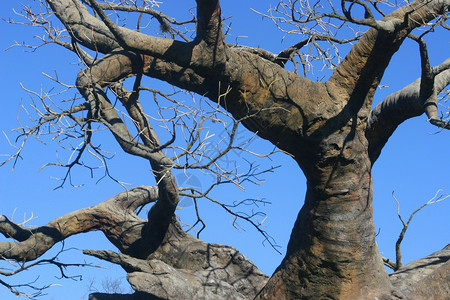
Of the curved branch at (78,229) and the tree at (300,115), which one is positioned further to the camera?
the curved branch at (78,229)

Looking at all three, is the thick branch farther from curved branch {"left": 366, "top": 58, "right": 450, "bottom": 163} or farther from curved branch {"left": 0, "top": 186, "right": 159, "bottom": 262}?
curved branch {"left": 0, "top": 186, "right": 159, "bottom": 262}

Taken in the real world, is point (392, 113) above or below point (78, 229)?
above

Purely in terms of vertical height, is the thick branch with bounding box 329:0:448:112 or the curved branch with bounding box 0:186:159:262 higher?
the thick branch with bounding box 329:0:448:112

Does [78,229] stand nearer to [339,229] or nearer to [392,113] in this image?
[339,229]

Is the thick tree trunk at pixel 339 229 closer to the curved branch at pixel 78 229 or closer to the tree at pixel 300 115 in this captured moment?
the tree at pixel 300 115

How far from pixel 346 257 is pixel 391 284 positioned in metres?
0.64

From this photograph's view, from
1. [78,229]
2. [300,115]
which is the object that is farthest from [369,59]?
[78,229]

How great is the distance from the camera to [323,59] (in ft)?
17.8

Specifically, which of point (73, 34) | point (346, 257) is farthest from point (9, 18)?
point (346, 257)

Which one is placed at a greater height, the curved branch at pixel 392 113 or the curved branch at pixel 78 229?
the curved branch at pixel 392 113

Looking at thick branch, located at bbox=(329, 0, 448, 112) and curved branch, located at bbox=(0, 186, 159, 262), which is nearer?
thick branch, located at bbox=(329, 0, 448, 112)

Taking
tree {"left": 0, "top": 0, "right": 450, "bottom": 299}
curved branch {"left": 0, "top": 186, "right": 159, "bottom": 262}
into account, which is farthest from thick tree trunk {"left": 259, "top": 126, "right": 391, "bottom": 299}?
curved branch {"left": 0, "top": 186, "right": 159, "bottom": 262}

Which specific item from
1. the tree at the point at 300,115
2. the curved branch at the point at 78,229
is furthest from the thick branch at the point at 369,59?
the curved branch at the point at 78,229

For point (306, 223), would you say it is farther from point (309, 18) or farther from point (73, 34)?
point (73, 34)
